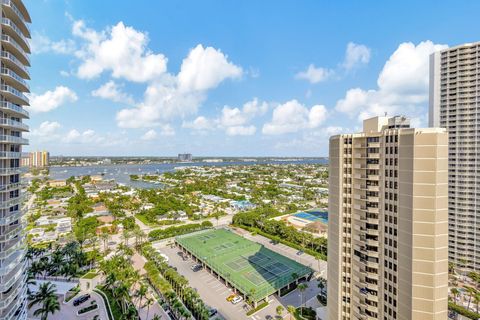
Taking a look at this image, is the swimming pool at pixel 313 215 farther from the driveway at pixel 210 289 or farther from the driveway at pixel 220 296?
the driveway at pixel 210 289

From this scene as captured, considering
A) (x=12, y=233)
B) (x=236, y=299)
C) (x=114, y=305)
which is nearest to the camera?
(x=12, y=233)

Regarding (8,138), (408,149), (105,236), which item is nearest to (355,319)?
(408,149)

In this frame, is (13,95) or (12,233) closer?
(13,95)

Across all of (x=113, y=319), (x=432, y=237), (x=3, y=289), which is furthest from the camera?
(x=113, y=319)

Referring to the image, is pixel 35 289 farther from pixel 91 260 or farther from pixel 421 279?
pixel 421 279

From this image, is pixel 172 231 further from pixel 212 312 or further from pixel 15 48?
pixel 15 48

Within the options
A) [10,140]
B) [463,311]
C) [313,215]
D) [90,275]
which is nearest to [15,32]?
[10,140]
